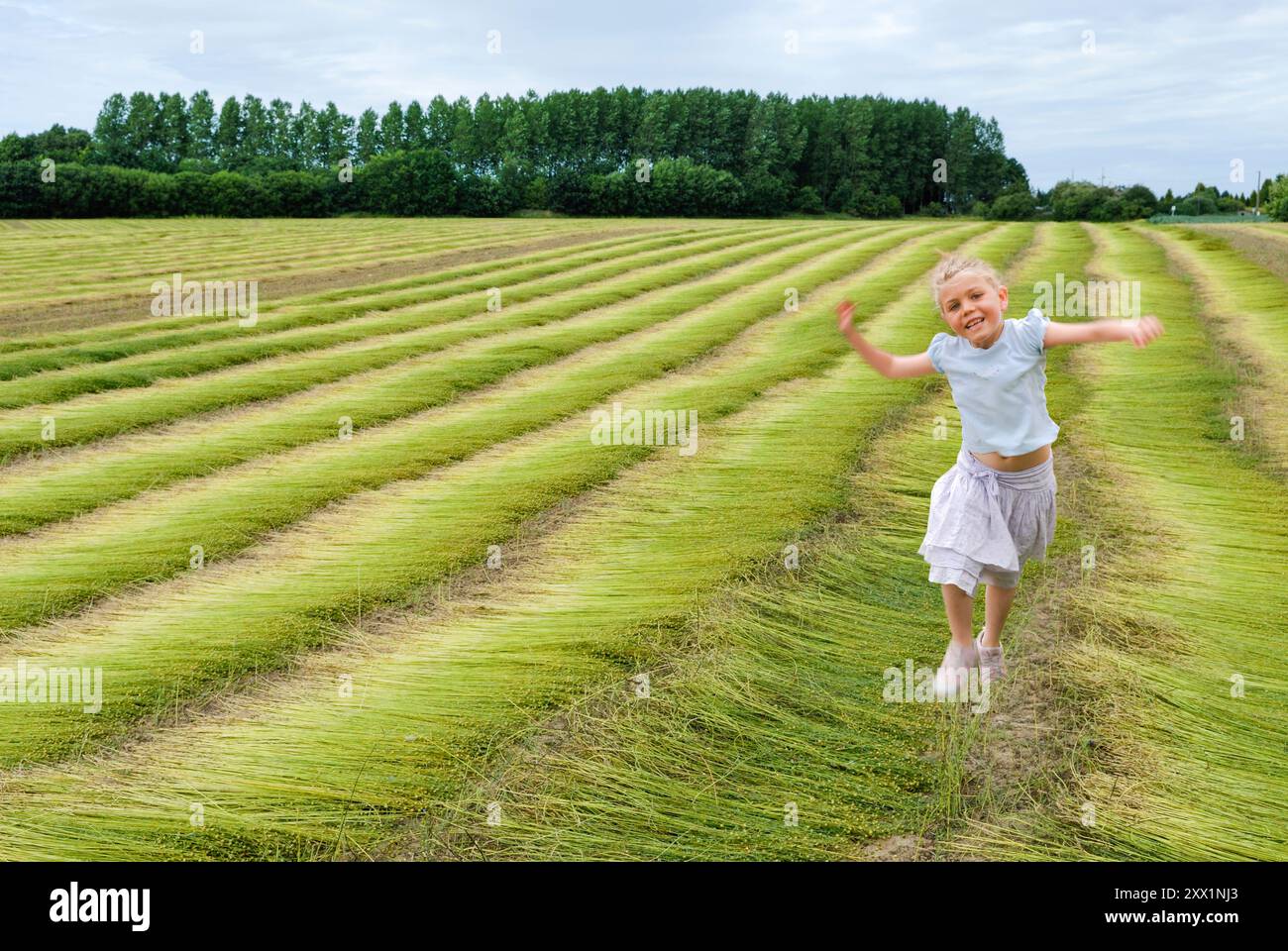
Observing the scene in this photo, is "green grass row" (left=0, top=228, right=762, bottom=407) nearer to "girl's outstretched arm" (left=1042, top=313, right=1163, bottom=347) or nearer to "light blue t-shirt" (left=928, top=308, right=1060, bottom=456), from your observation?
"light blue t-shirt" (left=928, top=308, right=1060, bottom=456)

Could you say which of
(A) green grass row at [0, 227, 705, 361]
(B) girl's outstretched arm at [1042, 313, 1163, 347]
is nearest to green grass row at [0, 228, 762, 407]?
(A) green grass row at [0, 227, 705, 361]

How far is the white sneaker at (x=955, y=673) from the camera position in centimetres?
382

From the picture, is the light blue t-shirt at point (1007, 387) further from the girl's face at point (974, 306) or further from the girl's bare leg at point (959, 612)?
the girl's bare leg at point (959, 612)

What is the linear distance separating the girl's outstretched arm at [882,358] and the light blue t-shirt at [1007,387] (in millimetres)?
96

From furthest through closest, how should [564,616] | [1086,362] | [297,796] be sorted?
[1086,362]
[564,616]
[297,796]

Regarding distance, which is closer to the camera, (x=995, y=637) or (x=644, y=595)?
(x=995, y=637)

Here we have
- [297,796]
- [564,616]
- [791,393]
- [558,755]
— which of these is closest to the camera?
[297,796]

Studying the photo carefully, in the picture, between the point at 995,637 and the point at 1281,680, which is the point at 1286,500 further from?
the point at 995,637

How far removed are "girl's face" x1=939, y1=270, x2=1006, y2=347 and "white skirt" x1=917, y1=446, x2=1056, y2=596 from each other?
45cm

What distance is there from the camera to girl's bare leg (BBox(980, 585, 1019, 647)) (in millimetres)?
3951

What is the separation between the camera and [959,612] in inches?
152

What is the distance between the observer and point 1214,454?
816 centimetres
